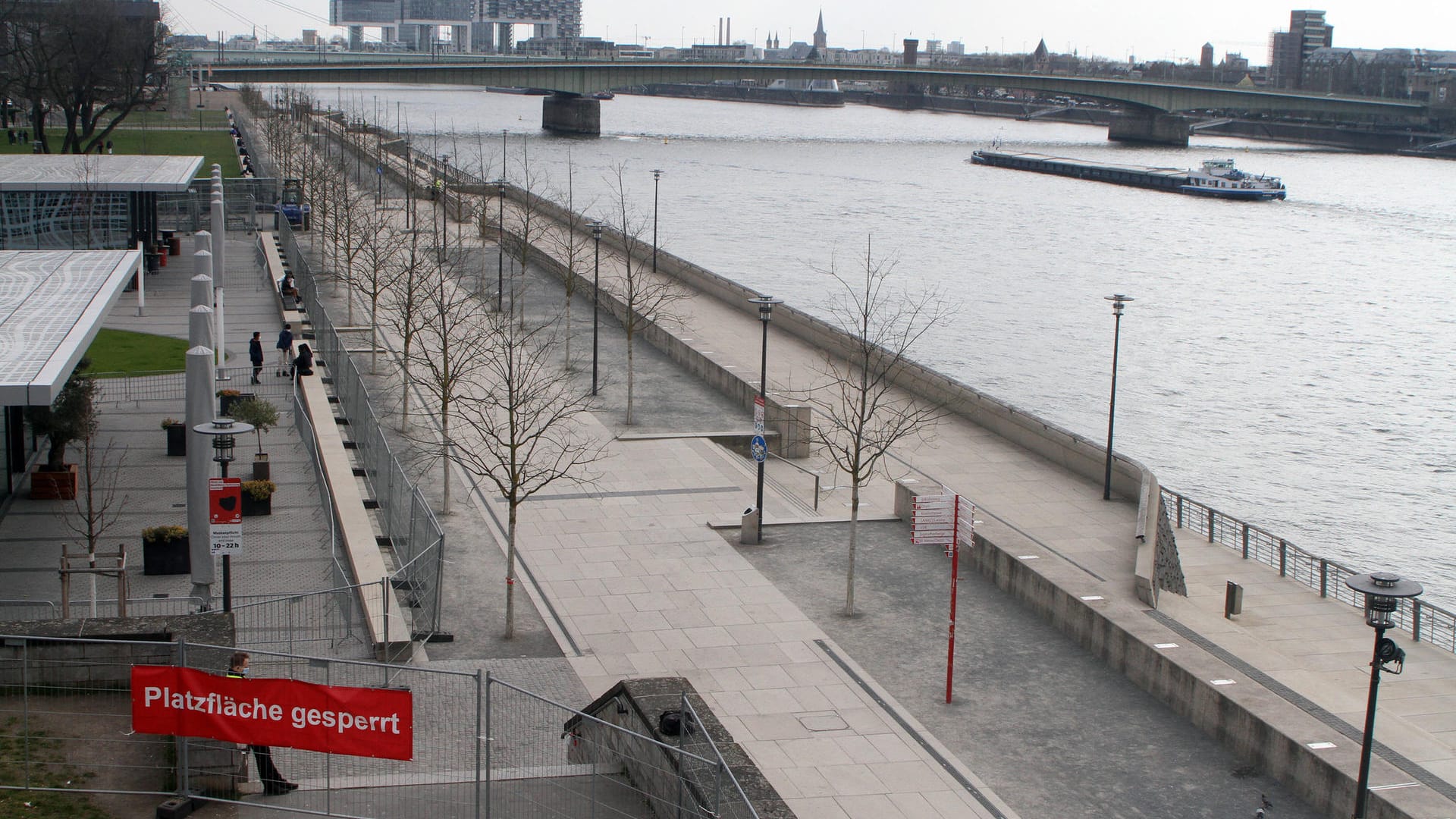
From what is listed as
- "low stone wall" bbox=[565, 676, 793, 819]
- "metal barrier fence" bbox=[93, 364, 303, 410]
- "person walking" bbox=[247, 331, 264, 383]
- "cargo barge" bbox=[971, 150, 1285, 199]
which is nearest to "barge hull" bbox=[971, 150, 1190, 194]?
"cargo barge" bbox=[971, 150, 1285, 199]

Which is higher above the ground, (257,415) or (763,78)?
(763,78)

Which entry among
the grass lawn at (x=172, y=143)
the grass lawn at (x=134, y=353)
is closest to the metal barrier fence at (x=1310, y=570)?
the grass lawn at (x=134, y=353)

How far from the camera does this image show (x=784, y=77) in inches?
5384

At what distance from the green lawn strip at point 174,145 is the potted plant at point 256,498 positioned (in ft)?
166

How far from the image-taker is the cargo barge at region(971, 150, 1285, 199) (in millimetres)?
100750

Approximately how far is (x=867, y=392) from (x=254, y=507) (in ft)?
29.0

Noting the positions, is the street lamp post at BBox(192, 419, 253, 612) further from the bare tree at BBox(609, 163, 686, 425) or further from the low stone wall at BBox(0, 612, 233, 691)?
the bare tree at BBox(609, 163, 686, 425)

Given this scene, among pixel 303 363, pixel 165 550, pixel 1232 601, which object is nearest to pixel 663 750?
pixel 165 550

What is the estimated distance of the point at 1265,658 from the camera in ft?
64.6

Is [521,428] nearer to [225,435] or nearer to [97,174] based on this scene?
[225,435]

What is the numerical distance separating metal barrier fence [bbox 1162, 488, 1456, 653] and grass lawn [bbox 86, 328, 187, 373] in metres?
20.4

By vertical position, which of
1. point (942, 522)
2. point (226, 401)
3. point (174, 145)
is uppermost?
point (174, 145)

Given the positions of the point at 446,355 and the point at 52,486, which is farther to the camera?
the point at 446,355

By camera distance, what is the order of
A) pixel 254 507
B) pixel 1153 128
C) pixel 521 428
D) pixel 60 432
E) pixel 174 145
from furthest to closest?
pixel 1153 128
pixel 174 145
pixel 521 428
pixel 60 432
pixel 254 507
